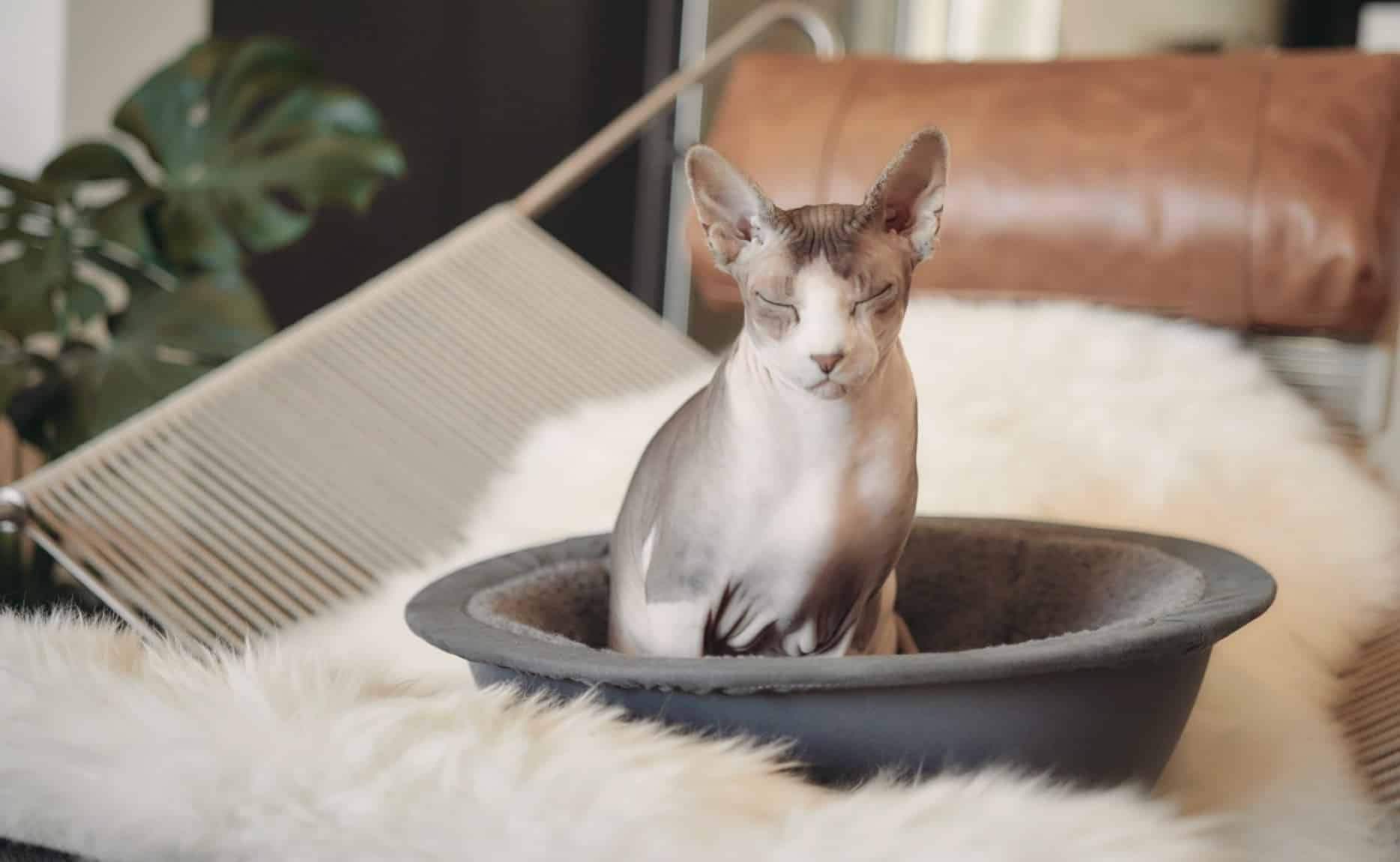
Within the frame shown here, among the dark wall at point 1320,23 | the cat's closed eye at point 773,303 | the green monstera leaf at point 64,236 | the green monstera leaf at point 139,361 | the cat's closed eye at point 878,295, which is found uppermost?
the cat's closed eye at point 878,295

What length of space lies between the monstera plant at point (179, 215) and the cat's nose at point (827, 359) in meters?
1.28

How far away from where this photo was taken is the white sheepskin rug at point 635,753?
630 mm

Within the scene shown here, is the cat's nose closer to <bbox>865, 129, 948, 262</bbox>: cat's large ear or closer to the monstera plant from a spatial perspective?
<bbox>865, 129, 948, 262</bbox>: cat's large ear

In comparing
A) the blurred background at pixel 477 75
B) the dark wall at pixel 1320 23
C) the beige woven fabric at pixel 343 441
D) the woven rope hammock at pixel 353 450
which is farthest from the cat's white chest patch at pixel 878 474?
the dark wall at pixel 1320 23

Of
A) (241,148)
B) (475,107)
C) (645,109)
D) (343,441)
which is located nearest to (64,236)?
(241,148)

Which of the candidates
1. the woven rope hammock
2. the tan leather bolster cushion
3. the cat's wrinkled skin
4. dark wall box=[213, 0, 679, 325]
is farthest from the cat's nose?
dark wall box=[213, 0, 679, 325]

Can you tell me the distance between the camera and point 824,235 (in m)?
0.66

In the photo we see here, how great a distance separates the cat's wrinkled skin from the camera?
66 centimetres

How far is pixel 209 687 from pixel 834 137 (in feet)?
4.31

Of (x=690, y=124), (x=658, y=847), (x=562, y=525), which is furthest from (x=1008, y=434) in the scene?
(x=690, y=124)

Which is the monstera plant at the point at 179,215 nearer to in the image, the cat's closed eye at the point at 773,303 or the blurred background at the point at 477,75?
the blurred background at the point at 477,75

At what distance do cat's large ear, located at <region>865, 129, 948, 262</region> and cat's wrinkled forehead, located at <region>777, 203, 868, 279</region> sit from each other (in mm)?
13

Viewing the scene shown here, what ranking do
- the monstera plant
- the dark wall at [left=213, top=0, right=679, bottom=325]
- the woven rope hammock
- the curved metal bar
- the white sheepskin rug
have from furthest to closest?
Result: the dark wall at [left=213, top=0, right=679, bottom=325], the curved metal bar, the monstera plant, the woven rope hammock, the white sheepskin rug

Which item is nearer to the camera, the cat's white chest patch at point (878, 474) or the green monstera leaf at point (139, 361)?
the cat's white chest patch at point (878, 474)
